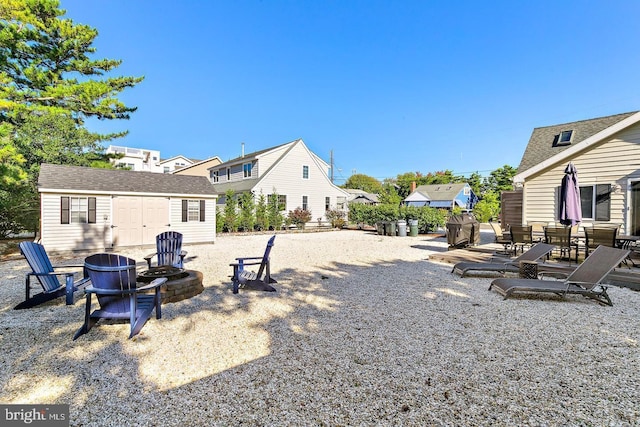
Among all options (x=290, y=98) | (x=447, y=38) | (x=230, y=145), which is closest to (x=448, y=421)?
(x=447, y=38)

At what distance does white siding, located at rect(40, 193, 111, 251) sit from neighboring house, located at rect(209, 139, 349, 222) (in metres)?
11.1

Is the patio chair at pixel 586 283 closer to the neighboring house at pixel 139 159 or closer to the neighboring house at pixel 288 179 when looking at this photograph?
the neighboring house at pixel 288 179

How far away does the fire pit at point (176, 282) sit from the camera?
5.25 meters

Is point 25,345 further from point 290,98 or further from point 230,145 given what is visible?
point 230,145

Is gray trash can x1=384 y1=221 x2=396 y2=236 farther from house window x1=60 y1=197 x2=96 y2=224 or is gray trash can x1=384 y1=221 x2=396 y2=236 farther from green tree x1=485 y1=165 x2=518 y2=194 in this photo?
green tree x1=485 y1=165 x2=518 y2=194

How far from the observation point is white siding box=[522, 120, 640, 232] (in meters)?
9.44

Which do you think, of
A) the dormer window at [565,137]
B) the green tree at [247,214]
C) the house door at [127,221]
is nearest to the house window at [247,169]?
the green tree at [247,214]

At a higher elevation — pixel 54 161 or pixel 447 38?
pixel 447 38

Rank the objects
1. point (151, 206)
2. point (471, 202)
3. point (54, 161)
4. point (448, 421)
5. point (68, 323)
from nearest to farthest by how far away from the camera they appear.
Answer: point (448, 421) → point (68, 323) → point (151, 206) → point (54, 161) → point (471, 202)

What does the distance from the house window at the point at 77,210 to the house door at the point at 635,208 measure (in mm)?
19970

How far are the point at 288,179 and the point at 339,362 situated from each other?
22.7m

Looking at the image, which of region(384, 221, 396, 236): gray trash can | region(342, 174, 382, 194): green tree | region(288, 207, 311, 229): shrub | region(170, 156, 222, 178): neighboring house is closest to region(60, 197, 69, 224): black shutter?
region(288, 207, 311, 229): shrub

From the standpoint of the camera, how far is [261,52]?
1970 centimetres

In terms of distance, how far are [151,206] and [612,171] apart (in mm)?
18221
